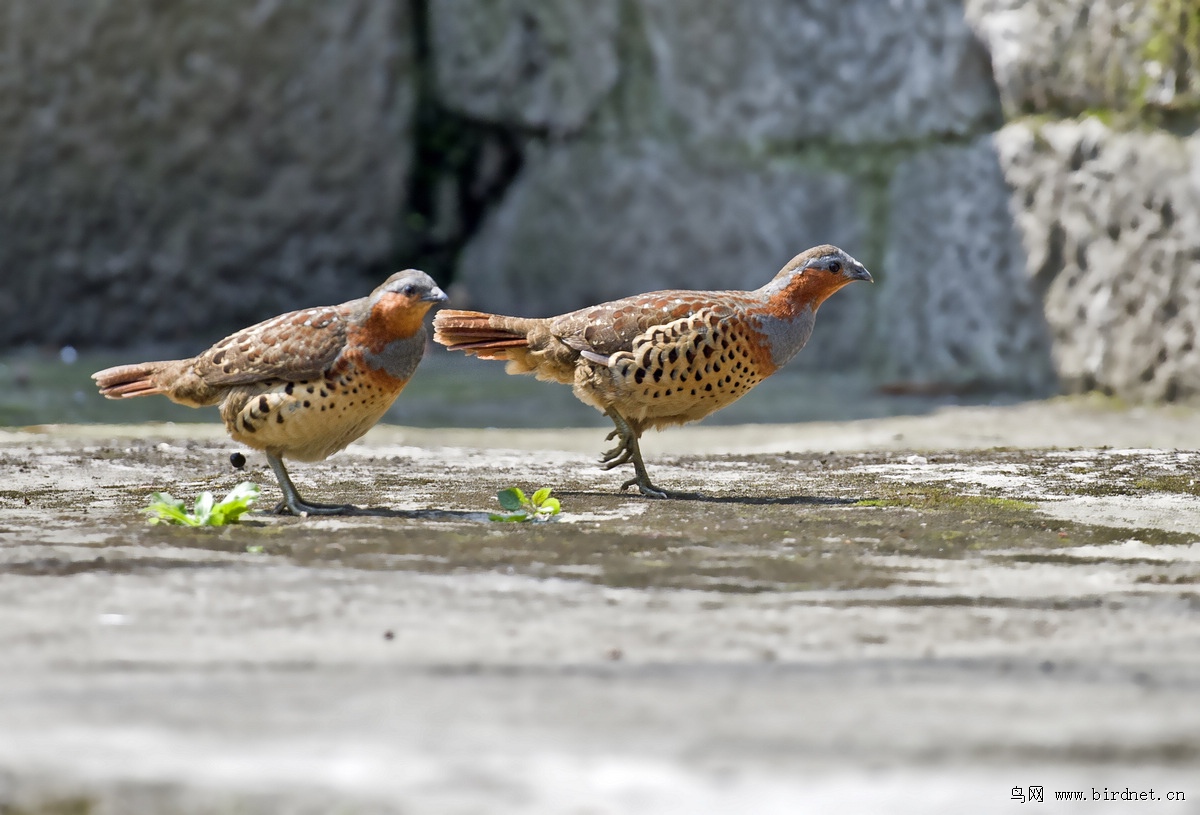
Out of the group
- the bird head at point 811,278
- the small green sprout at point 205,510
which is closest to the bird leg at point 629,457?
the bird head at point 811,278

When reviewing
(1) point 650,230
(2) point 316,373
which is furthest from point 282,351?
(1) point 650,230

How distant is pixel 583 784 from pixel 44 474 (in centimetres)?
303

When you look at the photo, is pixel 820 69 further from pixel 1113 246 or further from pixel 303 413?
pixel 303 413

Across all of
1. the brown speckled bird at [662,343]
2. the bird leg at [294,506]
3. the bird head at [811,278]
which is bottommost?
the bird leg at [294,506]

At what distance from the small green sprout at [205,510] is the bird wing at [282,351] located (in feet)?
1.27

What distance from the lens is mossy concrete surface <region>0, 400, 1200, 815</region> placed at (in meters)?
1.62

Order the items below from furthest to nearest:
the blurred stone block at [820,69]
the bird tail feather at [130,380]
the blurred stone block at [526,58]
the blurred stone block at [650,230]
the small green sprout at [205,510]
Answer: the blurred stone block at [526,58] → the blurred stone block at [650,230] → the blurred stone block at [820,69] → the bird tail feather at [130,380] → the small green sprout at [205,510]

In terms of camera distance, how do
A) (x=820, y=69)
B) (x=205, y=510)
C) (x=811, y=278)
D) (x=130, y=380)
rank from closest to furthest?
1. (x=205, y=510)
2. (x=130, y=380)
3. (x=811, y=278)
4. (x=820, y=69)

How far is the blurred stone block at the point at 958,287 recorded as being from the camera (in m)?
6.66

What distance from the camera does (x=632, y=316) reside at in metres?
4.15

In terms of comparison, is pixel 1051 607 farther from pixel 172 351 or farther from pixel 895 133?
pixel 172 351

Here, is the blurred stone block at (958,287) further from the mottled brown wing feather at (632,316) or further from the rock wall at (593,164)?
the mottled brown wing feather at (632,316)

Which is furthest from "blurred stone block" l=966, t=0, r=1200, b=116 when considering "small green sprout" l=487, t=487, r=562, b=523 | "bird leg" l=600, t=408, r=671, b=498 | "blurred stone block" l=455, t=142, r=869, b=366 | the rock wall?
"small green sprout" l=487, t=487, r=562, b=523

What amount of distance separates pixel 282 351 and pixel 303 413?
167mm
